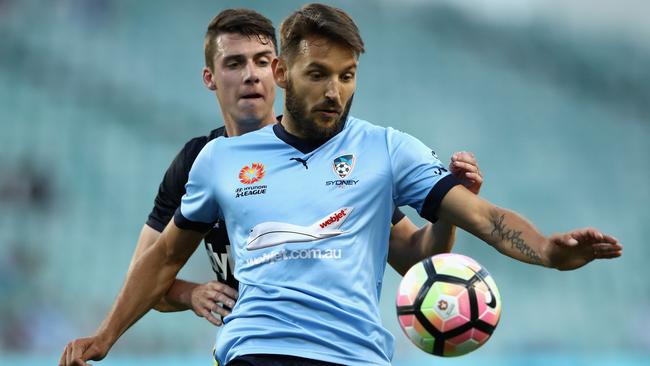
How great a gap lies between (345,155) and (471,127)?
46.5 ft

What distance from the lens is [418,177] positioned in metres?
3.99

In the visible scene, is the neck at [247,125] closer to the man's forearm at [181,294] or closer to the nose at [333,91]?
the man's forearm at [181,294]

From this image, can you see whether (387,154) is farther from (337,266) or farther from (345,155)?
(337,266)

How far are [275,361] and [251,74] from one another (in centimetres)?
240

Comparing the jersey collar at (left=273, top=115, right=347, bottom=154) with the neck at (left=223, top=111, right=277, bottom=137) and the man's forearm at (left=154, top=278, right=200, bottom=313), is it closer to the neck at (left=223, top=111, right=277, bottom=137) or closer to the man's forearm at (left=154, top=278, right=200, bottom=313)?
the man's forearm at (left=154, top=278, right=200, bottom=313)

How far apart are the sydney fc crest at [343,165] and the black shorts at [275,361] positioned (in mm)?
769

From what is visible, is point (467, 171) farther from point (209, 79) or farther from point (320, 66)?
point (209, 79)

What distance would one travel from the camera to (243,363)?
3.89 metres

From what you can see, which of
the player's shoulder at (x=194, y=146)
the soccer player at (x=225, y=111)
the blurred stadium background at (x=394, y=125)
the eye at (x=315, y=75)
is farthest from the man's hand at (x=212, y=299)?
the blurred stadium background at (x=394, y=125)

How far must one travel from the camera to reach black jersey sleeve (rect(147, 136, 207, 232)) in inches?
217

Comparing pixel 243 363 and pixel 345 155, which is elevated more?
pixel 345 155

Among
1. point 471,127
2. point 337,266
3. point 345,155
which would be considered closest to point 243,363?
point 337,266

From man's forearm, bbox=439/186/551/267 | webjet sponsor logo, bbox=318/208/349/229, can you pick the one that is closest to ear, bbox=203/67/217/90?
webjet sponsor logo, bbox=318/208/349/229

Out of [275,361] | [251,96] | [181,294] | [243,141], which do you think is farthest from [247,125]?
[275,361]
